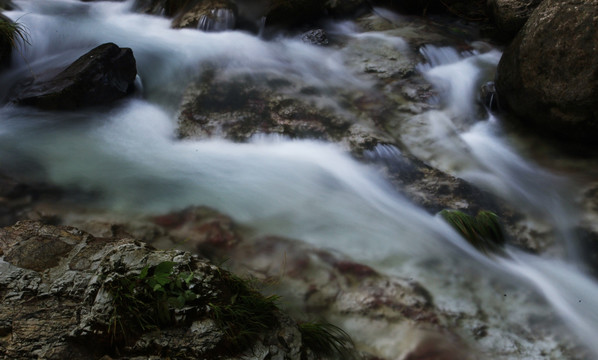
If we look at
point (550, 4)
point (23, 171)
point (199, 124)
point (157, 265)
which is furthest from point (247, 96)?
point (550, 4)

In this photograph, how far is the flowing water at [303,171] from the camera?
3.59 m

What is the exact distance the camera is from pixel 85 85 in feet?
17.1

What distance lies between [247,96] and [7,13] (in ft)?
14.7

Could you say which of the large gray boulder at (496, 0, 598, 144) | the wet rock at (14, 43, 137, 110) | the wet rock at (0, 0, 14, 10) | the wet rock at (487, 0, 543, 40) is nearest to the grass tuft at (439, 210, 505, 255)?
the large gray boulder at (496, 0, 598, 144)

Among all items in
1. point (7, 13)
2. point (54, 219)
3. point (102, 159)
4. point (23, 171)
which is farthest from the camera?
point (7, 13)

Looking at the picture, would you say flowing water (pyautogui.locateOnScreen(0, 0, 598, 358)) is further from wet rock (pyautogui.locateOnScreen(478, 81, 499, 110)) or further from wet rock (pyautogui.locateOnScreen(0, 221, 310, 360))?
wet rock (pyautogui.locateOnScreen(0, 221, 310, 360))

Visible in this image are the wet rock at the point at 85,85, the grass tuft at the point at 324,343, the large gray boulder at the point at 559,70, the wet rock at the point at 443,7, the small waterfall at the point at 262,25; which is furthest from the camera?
the wet rock at the point at 443,7

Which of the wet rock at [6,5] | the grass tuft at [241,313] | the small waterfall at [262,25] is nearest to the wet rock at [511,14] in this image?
the small waterfall at [262,25]

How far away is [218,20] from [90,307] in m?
6.55

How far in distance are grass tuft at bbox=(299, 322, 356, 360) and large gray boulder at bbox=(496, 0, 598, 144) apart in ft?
13.3

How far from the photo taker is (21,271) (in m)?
Result: 2.59

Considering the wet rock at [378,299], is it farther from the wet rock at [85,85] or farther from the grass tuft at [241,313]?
the wet rock at [85,85]

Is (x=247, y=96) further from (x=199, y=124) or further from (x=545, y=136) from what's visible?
(x=545, y=136)

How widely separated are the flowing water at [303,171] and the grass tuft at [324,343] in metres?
0.83
